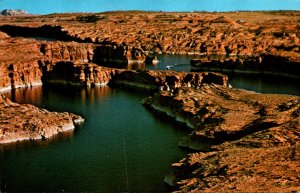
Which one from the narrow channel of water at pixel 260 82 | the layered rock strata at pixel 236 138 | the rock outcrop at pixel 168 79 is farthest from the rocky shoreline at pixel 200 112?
the narrow channel of water at pixel 260 82

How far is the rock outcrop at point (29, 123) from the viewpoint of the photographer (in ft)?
245

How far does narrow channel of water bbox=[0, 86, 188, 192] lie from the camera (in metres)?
57.0

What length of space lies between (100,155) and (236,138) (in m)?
19.4

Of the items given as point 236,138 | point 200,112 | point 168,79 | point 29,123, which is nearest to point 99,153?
point 29,123

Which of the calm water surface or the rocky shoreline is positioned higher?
the rocky shoreline

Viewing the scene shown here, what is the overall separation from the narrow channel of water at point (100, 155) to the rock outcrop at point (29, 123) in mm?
1978

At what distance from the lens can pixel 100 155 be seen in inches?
2665

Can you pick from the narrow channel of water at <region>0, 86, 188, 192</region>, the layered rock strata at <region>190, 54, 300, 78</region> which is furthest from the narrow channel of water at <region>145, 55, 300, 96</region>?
the narrow channel of water at <region>0, 86, 188, 192</region>

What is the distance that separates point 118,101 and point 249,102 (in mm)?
31983

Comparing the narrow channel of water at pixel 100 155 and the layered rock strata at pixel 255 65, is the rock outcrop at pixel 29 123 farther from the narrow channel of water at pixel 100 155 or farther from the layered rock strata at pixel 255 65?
the layered rock strata at pixel 255 65

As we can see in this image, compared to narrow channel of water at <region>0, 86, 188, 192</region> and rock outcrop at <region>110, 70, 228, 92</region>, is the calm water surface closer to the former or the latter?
narrow channel of water at <region>0, 86, 188, 192</region>

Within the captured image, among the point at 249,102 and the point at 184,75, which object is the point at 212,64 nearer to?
the point at 184,75

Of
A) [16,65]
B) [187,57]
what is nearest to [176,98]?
[16,65]

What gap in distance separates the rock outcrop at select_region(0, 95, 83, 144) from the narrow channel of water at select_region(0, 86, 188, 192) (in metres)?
1.98
